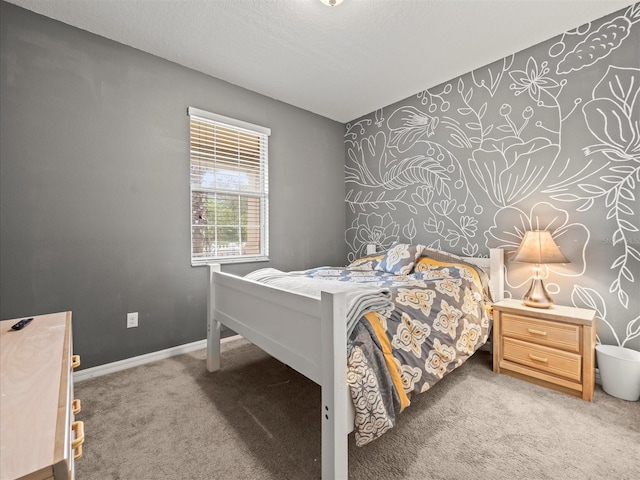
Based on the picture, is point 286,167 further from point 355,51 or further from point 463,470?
point 463,470

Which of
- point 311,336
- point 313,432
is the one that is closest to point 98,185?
point 311,336

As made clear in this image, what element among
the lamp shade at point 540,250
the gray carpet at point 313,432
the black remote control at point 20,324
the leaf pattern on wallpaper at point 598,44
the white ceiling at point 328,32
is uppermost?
the white ceiling at point 328,32

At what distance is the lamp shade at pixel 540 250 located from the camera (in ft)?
7.02

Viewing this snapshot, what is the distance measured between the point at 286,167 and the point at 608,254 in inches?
116

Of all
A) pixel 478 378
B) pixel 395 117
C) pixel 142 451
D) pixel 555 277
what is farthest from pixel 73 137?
pixel 555 277

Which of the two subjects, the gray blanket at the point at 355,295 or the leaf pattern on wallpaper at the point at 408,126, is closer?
the gray blanket at the point at 355,295

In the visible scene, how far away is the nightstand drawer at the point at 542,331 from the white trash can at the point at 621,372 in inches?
9.5

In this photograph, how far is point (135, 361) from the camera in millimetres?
2441

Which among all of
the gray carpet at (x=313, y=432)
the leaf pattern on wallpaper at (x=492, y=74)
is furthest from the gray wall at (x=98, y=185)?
the leaf pattern on wallpaper at (x=492, y=74)

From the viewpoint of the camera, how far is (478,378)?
2215 mm

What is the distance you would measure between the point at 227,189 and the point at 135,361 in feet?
5.63

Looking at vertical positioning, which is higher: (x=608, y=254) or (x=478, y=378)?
(x=608, y=254)

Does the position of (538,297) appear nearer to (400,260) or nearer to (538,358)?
(538,358)

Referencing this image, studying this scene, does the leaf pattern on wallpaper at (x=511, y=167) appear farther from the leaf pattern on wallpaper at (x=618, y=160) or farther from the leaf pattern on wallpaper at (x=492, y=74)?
the leaf pattern on wallpaper at (x=492, y=74)
